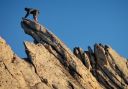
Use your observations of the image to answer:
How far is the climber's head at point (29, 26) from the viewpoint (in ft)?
278

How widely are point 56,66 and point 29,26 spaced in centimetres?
1377

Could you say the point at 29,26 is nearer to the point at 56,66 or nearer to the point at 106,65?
the point at 56,66

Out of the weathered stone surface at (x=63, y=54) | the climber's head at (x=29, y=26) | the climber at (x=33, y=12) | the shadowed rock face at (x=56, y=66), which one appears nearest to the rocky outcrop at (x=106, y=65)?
the shadowed rock face at (x=56, y=66)

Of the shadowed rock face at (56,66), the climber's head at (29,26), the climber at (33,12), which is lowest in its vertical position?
the shadowed rock face at (56,66)

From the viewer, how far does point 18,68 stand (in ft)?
228

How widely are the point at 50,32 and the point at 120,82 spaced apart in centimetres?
1911

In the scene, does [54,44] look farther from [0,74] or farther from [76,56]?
[0,74]

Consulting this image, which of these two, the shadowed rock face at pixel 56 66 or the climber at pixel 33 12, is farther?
the climber at pixel 33 12

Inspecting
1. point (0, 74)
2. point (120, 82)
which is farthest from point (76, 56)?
point (0, 74)

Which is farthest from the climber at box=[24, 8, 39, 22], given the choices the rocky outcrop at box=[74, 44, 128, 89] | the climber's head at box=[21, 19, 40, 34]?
the rocky outcrop at box=[74, 44, 128, 89]

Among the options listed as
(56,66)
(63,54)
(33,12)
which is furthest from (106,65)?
(33,12)

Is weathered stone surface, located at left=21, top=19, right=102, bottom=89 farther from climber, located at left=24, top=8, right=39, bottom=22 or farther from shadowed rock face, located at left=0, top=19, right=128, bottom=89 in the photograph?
climber, located at left=24, top=8, right=39, bottom=22

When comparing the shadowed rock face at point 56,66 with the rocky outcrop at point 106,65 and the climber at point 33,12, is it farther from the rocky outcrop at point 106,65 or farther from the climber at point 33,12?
the climber at point 33,12

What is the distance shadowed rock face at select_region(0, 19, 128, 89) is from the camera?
6850 cm
